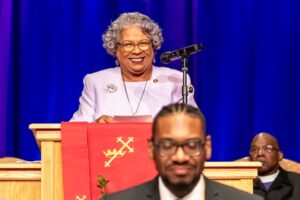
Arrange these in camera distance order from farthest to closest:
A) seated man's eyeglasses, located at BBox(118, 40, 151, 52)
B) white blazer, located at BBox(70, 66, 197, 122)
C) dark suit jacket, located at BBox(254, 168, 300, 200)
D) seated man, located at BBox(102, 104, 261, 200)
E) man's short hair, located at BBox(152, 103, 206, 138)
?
dark suit jacket, located at BBox(254, 168, 300, 200), seated man's eyeglasses, located at BBox(118, 40, 151, 52), white blazer, located at BBox(70, 66, 197, 122), man's short hair, located at BBox(152, 103, 206, 138), seated man, located at BBox(102, 104, 261, 200)

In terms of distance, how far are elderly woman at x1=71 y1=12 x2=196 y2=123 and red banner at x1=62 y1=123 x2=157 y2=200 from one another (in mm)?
512

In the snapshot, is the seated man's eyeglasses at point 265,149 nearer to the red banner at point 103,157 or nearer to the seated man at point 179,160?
the red banner at point 103,157

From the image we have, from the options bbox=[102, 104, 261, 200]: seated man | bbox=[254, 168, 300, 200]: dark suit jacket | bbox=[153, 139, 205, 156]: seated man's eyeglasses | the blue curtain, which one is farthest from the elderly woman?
bbox=[153, 139, 205, 156]: seated man's eyeglasses

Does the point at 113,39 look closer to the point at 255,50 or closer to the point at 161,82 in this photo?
the point at 161,82

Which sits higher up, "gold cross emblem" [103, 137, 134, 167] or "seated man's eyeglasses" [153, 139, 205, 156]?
"gold cross emblem" [103, 137, 134, 167]

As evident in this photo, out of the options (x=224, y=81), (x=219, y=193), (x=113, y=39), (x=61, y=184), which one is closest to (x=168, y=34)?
(x=224, y=81)

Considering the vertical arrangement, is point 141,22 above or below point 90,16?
below

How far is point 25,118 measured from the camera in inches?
212

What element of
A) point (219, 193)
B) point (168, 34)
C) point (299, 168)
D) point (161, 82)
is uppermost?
point (168, 34)

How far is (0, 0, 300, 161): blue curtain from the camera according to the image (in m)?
5.38

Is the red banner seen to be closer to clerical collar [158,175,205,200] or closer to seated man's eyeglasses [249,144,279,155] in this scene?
clerical collar [158,175,205,200]

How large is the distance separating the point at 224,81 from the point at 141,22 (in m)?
1.62

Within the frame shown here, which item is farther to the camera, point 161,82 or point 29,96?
point 29,96

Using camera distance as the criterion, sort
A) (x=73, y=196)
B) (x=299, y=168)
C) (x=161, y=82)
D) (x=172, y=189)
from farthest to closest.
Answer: (x=299, y=168)
(x=161, y=82)
(x=73, y=196)
(x=172, y=189)
